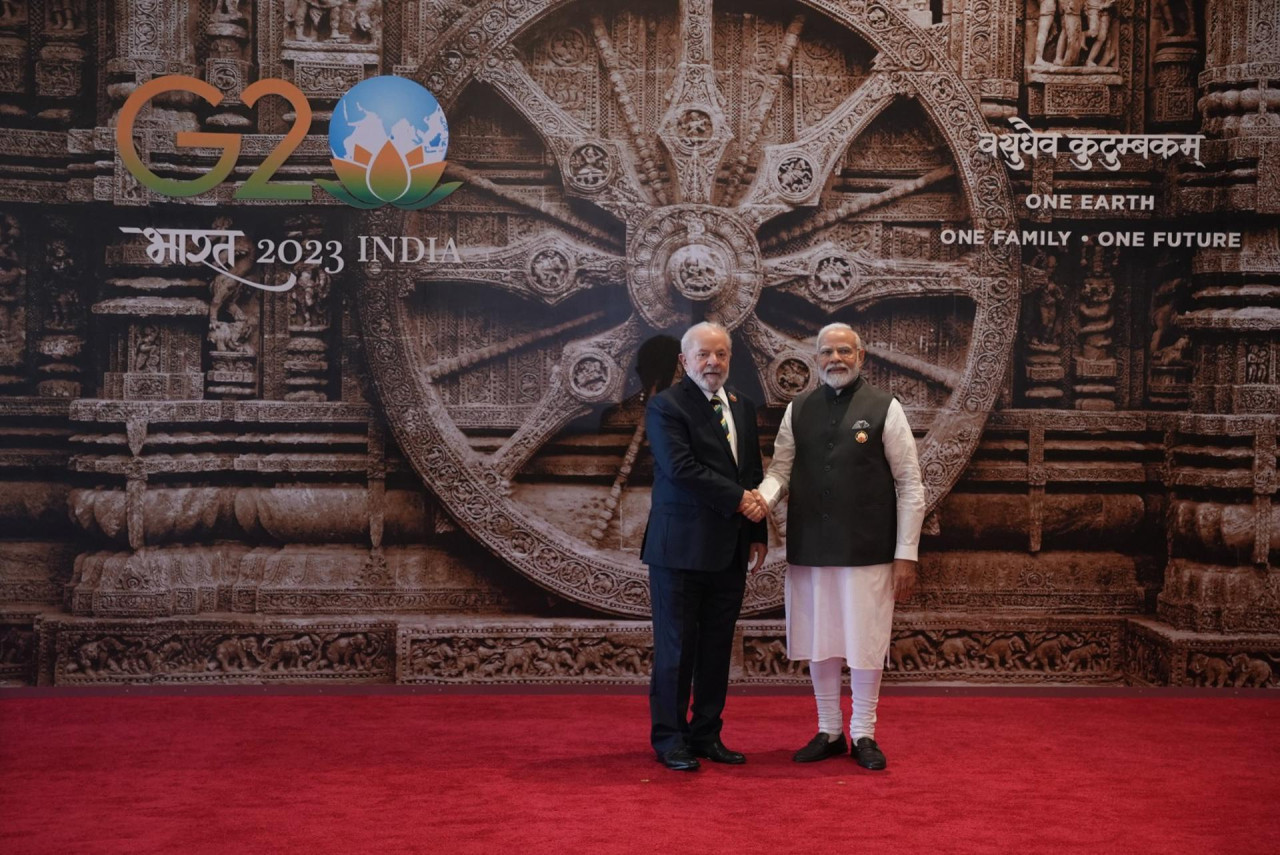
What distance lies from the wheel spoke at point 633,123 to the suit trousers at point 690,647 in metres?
2.09

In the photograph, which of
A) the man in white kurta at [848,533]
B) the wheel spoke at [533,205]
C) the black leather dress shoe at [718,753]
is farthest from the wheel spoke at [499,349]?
the black leather dress shoe at [718,753]

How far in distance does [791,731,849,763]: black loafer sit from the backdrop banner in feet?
4.60

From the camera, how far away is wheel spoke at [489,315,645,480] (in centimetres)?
598

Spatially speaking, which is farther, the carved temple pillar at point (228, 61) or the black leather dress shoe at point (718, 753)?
the carved temple pillar at point (228, 61)

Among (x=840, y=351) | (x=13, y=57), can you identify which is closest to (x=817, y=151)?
(x=840, y=351)

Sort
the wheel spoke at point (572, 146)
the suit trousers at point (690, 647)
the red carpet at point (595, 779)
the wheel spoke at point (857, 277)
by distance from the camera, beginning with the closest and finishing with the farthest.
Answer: the red carpet at point (595, 779), the suit trousers at point (690, 647), the wheel spoke at point (572, 146), the wheel spoke at point (857, 277)

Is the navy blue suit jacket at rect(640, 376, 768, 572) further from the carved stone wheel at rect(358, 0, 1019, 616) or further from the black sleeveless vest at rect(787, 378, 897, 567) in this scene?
the carved stone wheel at rect(358, 0, 1019, 616)

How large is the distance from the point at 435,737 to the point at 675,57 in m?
2.98

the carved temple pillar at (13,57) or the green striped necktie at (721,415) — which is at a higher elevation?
the carved temple pillar at (13,57)

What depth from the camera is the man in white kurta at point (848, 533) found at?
4.48 metres

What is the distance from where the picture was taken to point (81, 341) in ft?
19.5

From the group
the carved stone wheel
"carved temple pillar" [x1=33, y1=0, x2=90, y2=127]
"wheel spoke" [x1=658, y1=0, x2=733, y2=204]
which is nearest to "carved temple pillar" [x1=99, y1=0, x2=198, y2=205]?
"carved temple pillar" [x1=33, y1=0, x2=90, y2=127]

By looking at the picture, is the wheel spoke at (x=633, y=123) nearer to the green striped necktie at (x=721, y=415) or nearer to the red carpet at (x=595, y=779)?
the green striped necktie at (x=721, y=415)

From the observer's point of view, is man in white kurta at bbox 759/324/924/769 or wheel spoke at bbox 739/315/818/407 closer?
man in white kurta at bbox 759/324/924/769
